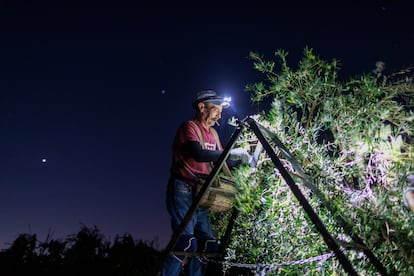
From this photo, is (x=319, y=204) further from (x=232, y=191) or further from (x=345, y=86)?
(x=345, y=86)

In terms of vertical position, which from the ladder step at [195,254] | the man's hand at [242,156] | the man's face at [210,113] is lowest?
the ladder step at [195,254]

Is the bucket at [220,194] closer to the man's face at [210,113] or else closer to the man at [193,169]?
the man at [193,169]

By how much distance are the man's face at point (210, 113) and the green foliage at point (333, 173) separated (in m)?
0.49

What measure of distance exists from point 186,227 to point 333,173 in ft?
6.03

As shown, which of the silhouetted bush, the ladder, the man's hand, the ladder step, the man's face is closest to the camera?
the ladder

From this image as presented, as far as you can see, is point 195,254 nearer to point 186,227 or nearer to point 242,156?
point 186,227

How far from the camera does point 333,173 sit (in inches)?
156

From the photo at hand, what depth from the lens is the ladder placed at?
2885 mm

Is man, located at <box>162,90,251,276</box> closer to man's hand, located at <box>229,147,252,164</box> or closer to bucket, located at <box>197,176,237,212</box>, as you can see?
man's hand, located at <box>229,147,252,164</box>

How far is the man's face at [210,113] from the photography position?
194 inches

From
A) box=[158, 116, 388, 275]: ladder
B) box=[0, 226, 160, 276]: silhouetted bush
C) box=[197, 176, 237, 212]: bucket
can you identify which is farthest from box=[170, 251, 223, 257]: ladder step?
box=[0, 226, 160, 276]: silhouetted bush

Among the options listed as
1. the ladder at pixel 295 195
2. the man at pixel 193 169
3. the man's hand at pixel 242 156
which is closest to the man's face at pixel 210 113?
the man at pixel 193 169

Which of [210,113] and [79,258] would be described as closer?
[210,113]

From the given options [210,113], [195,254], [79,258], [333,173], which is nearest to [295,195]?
[333,173]
